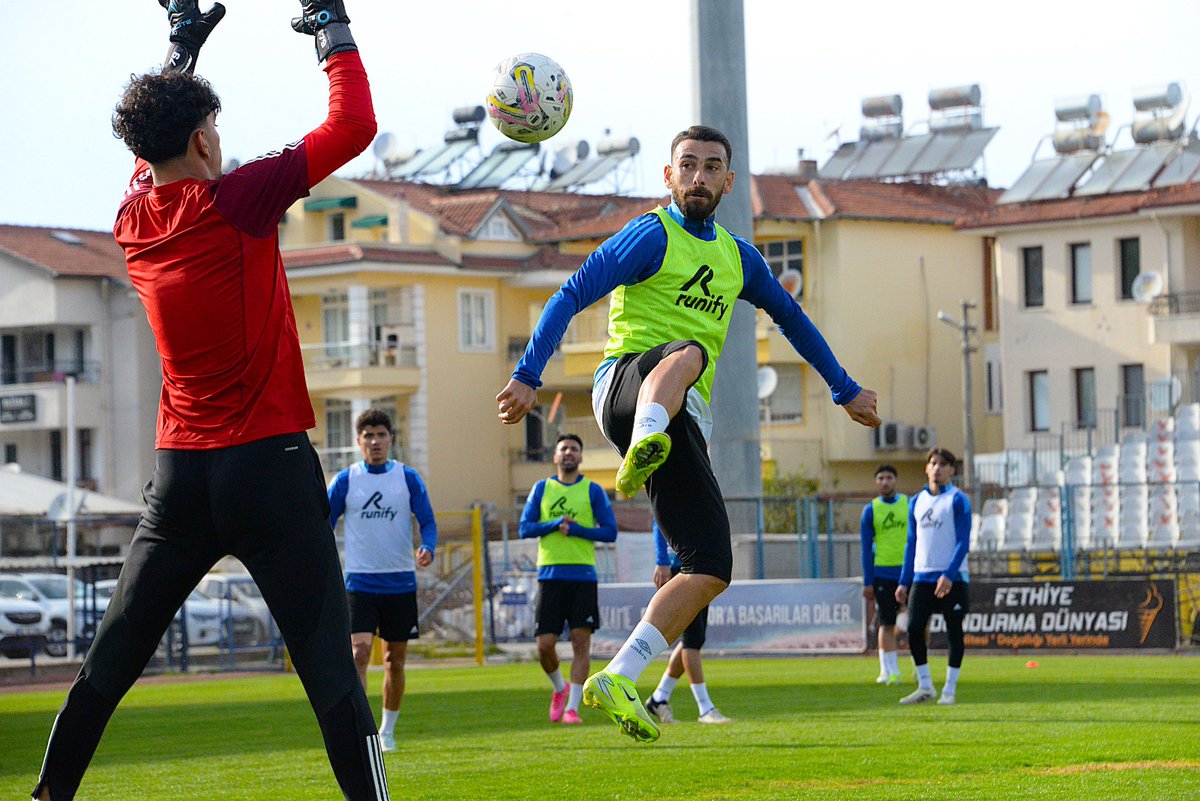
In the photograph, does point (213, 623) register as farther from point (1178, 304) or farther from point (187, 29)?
point (187, 29)

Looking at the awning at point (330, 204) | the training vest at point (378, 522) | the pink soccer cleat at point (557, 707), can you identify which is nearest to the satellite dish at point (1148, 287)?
the awning at point (330, 204)

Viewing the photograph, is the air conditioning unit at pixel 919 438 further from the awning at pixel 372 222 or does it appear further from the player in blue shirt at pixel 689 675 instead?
the player in blue shirt at pixel 689 675

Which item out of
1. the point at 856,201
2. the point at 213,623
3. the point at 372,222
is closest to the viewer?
the point at 213,623

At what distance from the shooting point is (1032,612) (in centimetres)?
2544

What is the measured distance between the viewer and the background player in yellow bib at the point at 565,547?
1538 cm

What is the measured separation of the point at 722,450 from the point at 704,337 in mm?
20112

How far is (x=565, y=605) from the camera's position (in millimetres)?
15602

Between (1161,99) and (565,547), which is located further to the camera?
(1161,99)

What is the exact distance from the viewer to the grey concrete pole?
2530cm

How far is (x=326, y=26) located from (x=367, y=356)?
53.3 m

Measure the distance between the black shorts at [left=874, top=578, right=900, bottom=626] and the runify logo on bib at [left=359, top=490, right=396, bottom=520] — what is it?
7.37 metres

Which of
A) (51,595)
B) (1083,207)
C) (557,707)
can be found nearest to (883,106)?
(1083,207)

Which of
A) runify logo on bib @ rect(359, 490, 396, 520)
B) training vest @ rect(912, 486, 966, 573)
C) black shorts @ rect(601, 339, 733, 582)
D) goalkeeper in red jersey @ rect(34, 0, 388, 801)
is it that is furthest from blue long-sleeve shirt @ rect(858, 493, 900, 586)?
goalkeeper in red jersey @ rect(34, 0, 388, 801)

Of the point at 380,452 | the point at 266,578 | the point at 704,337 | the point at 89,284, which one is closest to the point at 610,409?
the point at 704,337
